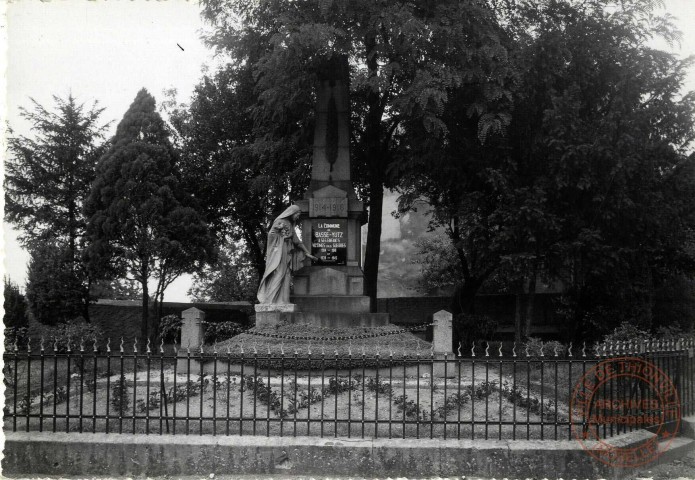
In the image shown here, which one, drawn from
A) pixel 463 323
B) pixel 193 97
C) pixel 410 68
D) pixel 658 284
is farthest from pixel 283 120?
pixel 658 284

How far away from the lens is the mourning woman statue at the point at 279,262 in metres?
12.6

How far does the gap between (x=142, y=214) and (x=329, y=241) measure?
27.0ft

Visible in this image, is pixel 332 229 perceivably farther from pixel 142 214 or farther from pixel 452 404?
pixel 142 214

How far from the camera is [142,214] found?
19.7 metres

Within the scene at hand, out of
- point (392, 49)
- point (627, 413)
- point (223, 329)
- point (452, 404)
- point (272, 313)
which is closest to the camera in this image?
point (627, 413)

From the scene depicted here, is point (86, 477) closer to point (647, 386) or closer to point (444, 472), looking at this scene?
point (444, 472)

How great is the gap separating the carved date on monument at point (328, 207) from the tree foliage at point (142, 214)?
7.30 m

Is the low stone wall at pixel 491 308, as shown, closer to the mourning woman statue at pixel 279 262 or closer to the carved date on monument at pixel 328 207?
the carved date on monument at pixel 328 207

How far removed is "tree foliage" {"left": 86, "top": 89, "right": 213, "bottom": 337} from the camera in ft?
64.5

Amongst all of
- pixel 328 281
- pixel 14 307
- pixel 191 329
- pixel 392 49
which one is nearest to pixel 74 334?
pixel 14 307

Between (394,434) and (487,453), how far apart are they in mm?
1071

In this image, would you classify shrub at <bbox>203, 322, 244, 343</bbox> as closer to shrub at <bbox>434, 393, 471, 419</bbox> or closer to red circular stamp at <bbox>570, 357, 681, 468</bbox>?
shrub at <bbox>434, 393, 471, 419</bbox>

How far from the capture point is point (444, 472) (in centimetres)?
656

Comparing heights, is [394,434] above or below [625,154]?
below
